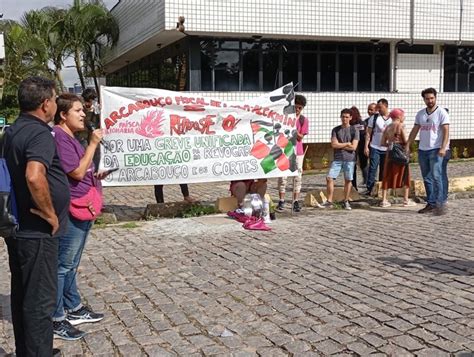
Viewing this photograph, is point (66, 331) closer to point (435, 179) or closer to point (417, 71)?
point (435, 179)

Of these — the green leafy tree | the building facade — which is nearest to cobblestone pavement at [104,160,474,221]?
the building facade

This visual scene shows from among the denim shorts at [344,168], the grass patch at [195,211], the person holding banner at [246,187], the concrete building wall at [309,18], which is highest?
the concrete building wall at [309,18]

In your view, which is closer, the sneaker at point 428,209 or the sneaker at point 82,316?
the sneaker at point 82,316

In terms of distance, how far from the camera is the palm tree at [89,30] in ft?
65.2

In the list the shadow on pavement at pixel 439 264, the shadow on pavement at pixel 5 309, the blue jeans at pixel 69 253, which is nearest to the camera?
the blue jeans at pixel 69 253

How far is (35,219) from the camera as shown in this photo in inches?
135

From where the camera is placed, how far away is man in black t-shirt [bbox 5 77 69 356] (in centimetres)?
→ 335

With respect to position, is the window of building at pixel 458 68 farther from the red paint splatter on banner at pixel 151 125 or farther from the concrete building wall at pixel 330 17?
the red paint splatter on banner at pixel 151 125

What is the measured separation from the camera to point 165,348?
4.04 metres

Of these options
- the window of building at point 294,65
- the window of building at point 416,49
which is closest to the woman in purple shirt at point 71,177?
the window of building at point 294,65

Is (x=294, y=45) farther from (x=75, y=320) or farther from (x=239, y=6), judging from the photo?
(x=75, y=320)

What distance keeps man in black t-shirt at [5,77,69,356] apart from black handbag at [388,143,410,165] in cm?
733

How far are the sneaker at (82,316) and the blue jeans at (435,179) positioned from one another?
6296mm

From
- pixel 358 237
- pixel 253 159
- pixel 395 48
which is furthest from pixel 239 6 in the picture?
pixel 358 237
